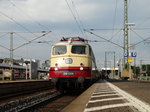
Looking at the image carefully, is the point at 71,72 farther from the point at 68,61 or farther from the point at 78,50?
the point at 78,50

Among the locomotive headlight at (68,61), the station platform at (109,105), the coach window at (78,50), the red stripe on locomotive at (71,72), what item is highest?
the coach window at (78,50)

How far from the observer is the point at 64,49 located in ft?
Answer: 58.6

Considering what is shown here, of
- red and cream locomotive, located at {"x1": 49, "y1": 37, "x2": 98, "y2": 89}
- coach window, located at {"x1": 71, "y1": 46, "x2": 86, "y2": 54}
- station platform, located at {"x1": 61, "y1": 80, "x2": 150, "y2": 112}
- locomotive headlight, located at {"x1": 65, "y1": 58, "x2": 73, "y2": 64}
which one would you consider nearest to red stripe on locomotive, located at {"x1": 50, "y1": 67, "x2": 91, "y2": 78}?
red and cream locomotive, located at {"x1": 49, "y1": 37, "x2": 98, "y2": 89}

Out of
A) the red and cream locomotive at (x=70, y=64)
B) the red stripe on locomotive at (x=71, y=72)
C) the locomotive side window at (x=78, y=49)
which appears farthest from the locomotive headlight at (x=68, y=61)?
the locomotive side window at (x=78, y=49)

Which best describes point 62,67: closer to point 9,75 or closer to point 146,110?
point 146,110

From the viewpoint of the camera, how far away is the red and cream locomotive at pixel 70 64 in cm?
1681

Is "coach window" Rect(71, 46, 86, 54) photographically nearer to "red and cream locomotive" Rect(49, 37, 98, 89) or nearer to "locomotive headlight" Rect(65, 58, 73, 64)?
"red and cream locomotive" Rect(49, 37, 98, 89)

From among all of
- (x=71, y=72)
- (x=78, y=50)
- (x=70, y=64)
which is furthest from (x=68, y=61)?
(x=78, y=50)

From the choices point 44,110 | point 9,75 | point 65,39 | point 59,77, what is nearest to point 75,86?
point 59,77

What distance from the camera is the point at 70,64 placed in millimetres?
17016

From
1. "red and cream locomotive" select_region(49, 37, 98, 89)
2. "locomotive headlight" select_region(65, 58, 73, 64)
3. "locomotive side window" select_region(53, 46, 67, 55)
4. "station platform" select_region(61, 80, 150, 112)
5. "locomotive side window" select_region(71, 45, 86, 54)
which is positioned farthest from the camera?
"locomotive side window" select_region(53, 46, 67, 55)

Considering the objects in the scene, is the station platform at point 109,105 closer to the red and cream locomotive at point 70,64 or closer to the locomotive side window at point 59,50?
the red and cream locomotive at point 70,64

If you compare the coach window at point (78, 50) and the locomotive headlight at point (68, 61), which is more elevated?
the coach window at point (78, 50)

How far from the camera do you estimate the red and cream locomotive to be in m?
16.8
